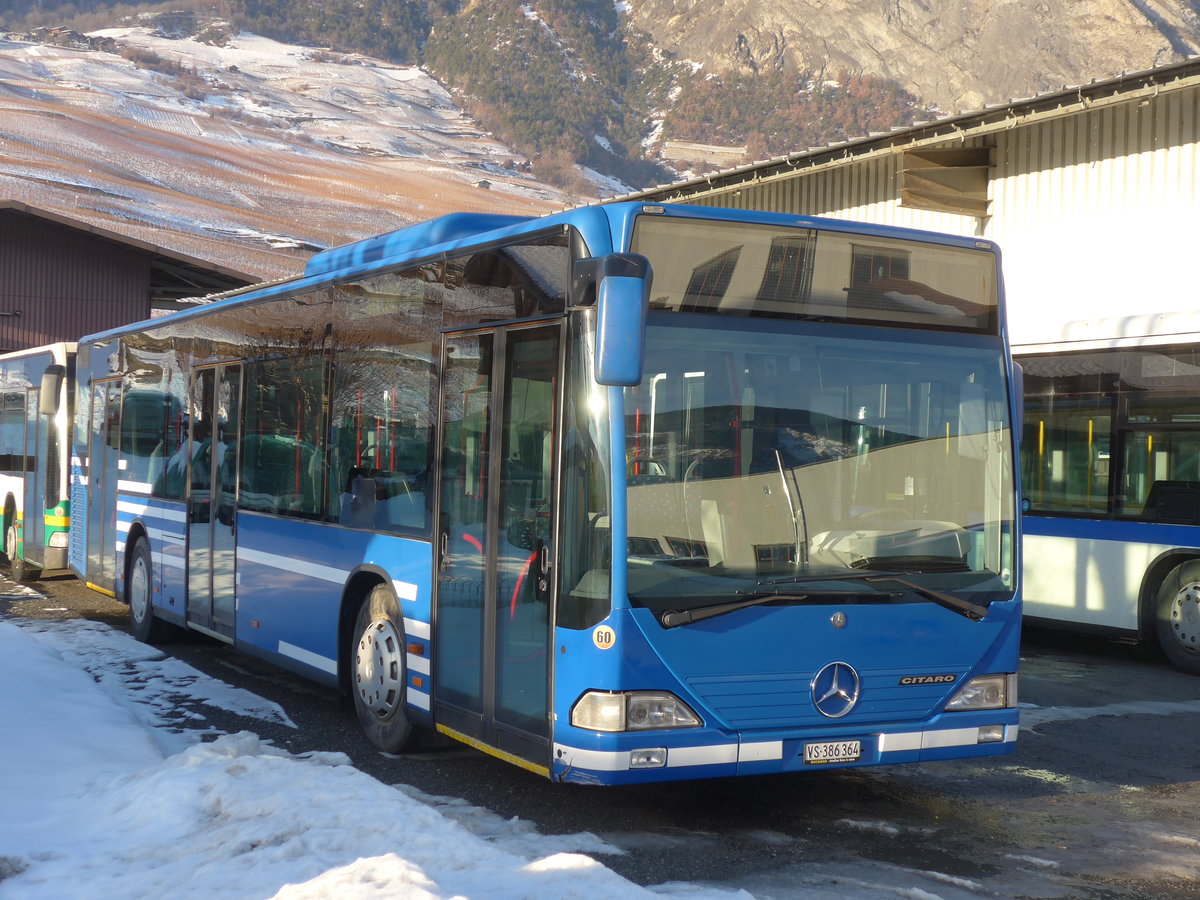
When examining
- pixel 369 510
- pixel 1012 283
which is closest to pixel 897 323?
pixel 369 510

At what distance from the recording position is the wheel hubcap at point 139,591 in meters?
12.1

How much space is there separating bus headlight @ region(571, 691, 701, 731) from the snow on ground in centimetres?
54

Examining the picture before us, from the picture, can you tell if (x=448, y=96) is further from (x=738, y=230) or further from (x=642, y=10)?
(x=738, y=230)

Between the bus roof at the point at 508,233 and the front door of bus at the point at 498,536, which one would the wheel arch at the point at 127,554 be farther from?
the front door of bus at the point at 498,536

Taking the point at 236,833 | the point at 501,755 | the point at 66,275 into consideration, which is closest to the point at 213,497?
the point at 501,755

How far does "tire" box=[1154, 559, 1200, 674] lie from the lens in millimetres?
11445

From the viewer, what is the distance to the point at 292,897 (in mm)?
4562

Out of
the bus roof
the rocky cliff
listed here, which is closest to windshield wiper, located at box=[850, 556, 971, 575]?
the bus roof

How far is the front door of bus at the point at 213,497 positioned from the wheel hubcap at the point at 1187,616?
7646 mm

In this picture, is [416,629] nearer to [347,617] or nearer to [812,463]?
[347,617]

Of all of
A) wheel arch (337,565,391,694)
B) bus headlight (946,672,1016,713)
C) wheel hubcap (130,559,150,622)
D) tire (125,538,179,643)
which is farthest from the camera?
wheel hubcap (130,559,150,622)

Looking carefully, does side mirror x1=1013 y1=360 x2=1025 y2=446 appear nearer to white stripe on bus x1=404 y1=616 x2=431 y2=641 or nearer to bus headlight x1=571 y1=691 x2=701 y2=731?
bus headlight x1=571 y1=691 x2=701 y2=731

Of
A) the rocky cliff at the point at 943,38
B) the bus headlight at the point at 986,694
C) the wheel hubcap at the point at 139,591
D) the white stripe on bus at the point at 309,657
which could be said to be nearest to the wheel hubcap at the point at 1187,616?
the bus headlight at the point at 986,694

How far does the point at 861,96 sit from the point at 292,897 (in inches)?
5925
